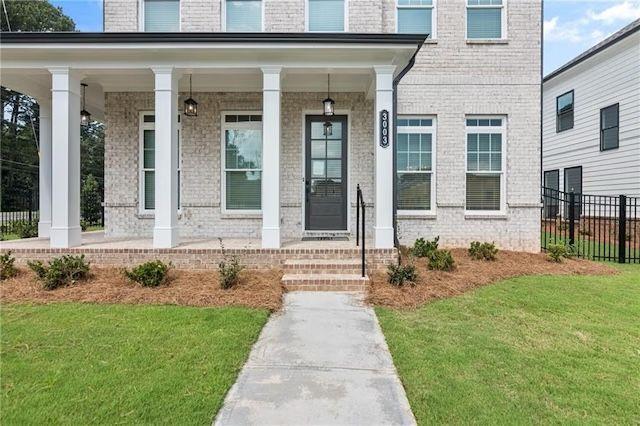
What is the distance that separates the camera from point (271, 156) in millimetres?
6746

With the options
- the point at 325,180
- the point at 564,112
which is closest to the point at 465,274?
the point at 325,180

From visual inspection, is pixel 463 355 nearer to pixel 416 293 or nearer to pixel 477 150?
pixel 416 293

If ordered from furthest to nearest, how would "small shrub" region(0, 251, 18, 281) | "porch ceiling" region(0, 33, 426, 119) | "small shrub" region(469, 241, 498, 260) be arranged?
1. "small shrub" region(469, 241, 498, 260)
2. "porch ceiling" region(0, 33, 426, 119)
3. "small shrub" region(0, 251, 18, 281)

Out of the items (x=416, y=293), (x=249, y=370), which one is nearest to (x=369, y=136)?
(x=416, y=293)

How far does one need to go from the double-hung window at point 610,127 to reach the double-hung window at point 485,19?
709 centimetres

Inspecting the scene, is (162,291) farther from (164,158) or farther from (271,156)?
(271,156)

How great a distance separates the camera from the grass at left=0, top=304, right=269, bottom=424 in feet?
8.66

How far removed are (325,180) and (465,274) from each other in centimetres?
347

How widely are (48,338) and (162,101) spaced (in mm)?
4240

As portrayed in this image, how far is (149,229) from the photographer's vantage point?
870 centimetres

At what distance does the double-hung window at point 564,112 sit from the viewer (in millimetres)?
15664

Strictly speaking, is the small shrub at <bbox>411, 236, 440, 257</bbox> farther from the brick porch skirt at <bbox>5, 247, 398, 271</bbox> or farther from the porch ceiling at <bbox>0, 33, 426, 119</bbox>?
the porch ceiling at <bbox>0, 33, 426, 119</bbox>

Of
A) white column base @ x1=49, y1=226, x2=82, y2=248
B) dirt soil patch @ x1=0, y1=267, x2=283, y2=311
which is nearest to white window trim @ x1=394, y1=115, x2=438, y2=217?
dirt soil patch @ x1=0, y1=267, x2=283, y2=311

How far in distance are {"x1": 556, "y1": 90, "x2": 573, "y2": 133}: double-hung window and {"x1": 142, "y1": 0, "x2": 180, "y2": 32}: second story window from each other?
563 inches
